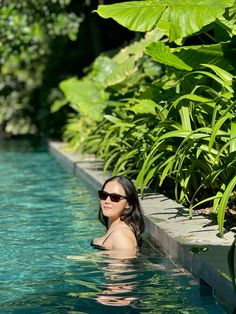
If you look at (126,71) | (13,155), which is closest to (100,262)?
(126,71)

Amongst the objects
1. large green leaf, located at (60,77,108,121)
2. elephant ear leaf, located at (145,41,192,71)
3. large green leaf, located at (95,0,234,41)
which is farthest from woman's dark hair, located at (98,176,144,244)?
large green leaf, located at (60,77,108,121)

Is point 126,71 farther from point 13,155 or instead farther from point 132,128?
point 13,155

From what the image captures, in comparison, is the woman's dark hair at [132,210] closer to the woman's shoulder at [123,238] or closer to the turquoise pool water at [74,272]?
the woman's shoulder at [123,238]

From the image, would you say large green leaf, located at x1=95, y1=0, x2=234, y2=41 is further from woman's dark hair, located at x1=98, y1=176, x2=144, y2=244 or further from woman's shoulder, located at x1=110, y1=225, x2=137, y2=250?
woman's shoulder, located at x1=110, y1=225, x2=137, y2=250

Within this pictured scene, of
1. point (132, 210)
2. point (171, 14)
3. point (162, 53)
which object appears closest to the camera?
point (132, 210)

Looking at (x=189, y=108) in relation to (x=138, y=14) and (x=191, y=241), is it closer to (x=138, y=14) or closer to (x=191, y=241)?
(x=138, y=14)

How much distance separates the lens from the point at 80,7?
76.5 feet

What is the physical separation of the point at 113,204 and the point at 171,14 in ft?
5.19

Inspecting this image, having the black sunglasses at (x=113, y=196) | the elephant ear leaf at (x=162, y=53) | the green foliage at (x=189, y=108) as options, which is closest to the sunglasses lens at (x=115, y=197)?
the black sunglasses at (x=113, y=196)

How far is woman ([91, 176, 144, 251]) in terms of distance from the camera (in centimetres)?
693

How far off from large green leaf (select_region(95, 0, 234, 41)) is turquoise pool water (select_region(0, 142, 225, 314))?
5.87ft

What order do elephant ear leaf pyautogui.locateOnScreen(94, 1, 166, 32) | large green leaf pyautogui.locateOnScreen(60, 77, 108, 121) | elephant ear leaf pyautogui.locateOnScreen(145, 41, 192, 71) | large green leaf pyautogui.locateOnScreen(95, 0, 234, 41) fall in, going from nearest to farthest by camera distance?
large green leaf pyautogui.locateOnScreen(95, 0, 234, 41) < elephant ear leaf pyautogui.locateOnScreen(94, 1, 166, 32) < elephant ear leaf pyautogui.locateOnScreen(145, 41, 192, 71) < large green leaf pyautogui.locateOnScreen(60, 77, 108, 121)

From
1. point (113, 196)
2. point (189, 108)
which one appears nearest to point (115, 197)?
point (113, 196)

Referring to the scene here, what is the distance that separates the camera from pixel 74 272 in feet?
20.5
